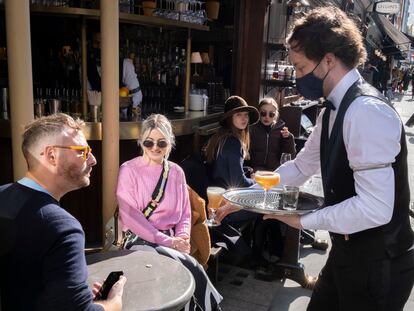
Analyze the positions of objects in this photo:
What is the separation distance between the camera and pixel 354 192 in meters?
1.91

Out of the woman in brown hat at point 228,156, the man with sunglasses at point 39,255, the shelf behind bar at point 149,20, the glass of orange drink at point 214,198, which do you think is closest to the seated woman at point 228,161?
Result: the woman in brown hat at point 228,156

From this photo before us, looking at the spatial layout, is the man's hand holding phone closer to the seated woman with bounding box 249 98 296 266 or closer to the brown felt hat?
the brown felt hat

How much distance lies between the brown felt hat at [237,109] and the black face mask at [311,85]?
2.16m

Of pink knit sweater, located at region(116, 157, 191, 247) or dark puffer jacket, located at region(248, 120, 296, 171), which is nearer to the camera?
pink knit sweater, located at region(116, 157, 191, 247)

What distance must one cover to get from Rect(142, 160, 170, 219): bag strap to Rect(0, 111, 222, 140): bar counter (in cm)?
114

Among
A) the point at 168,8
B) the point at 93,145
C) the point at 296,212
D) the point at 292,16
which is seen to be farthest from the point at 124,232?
the point at 292,16

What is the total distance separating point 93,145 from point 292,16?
448 cm

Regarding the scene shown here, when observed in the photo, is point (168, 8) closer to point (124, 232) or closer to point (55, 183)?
point (124, 232)

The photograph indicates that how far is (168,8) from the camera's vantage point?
18.1 ft

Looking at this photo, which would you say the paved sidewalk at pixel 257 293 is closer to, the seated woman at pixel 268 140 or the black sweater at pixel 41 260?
the seated woman at pixel 268 140

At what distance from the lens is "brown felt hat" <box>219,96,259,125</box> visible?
4.38m

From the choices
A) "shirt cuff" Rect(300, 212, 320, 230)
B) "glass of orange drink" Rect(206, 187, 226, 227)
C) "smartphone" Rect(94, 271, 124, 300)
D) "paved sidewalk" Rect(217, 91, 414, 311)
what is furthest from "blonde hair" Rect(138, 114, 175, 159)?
"shirt cuff" Rect(300, 212, 320, 230)

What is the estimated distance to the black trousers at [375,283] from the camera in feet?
6.31

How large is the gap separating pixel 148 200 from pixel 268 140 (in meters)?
2.24
